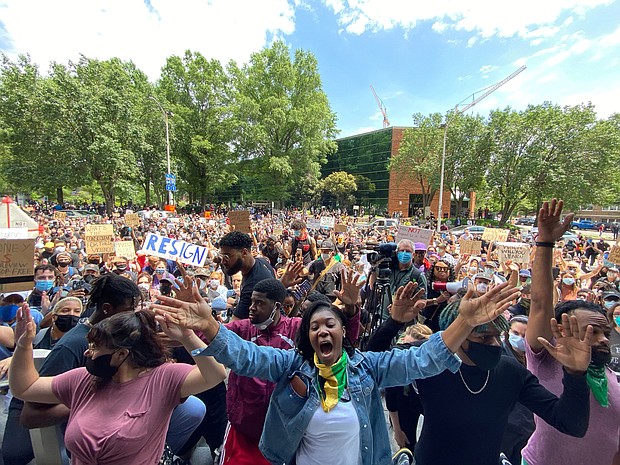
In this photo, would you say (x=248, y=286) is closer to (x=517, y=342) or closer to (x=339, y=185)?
(x=517, y=342)

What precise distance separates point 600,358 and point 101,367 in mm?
2563

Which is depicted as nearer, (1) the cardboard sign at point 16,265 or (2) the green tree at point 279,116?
(1) the cardboard sign at point 16,265

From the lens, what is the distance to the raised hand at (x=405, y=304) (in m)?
1.99

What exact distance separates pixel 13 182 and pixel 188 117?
A: 14.9m

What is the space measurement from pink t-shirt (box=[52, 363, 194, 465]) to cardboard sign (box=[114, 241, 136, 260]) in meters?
6.20

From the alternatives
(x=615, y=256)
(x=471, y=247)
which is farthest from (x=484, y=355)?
(x=471, y=247)

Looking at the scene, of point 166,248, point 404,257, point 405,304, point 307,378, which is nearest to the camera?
point 307,378

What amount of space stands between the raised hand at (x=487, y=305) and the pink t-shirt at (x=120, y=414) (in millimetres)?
1506

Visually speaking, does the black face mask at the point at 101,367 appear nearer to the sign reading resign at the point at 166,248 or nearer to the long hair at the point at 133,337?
the long hair at the point at 133,337

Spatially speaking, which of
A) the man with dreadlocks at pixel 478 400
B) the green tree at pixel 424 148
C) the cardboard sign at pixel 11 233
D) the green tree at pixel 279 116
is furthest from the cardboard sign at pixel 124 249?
the green tree at pixel 424 148

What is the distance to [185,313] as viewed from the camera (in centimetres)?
145

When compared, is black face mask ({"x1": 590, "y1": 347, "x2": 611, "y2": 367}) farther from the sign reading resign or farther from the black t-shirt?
the sign reading resign

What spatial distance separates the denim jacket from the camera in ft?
4.95

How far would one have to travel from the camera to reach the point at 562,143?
25500 millimetres
